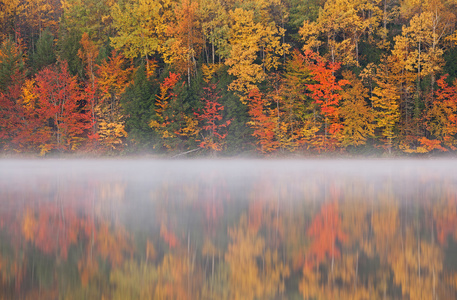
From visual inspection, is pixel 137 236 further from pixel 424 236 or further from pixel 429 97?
pixel 429 97

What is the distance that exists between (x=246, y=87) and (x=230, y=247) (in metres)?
43.1

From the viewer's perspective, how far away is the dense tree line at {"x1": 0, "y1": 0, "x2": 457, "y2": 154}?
48.6 meters

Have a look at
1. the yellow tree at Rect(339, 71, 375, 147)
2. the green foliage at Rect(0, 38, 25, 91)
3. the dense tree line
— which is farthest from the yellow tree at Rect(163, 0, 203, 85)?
the yellow tree at Rect(339, 71, 375, 147)

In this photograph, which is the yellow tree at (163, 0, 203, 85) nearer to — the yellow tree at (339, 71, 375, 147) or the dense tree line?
the dense tree line

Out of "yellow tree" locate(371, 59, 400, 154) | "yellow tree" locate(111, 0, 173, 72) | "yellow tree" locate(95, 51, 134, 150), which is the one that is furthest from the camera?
"yellow tree" locate(111, 0, 173, 72)

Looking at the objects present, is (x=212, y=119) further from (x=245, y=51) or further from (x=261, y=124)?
(x=245, y=51)

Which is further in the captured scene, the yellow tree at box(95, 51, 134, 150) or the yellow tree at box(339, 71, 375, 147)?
the yellow tree at box(95, 51, 134, 150)

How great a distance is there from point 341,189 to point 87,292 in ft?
47.3

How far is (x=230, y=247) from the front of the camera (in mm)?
9047

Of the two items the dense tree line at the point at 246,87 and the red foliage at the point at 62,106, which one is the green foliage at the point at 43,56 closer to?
the dense tree line at the point at 246,87

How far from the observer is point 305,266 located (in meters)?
7.65

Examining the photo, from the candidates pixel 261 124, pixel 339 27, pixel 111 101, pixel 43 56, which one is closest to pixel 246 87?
pixel 261 124

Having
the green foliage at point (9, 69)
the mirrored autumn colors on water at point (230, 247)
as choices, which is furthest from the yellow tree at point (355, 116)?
the green foliage at point (9, 69)

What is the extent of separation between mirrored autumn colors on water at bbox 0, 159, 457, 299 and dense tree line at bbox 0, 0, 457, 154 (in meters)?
32.9
